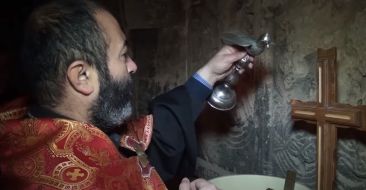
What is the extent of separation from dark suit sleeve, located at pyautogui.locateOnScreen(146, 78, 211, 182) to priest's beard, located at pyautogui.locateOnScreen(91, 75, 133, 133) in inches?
7.4

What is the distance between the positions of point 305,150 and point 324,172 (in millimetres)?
197

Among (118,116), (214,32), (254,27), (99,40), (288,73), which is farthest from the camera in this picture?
(214,32)

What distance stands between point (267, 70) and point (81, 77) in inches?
27.5

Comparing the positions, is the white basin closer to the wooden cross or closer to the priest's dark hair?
the wooden cross

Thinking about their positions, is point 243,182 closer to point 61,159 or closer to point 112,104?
point 112,104

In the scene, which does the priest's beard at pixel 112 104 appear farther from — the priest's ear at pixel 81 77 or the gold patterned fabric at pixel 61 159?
the gold patterned fabric at pixel 61 159

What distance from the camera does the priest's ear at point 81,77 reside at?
92 centimetres

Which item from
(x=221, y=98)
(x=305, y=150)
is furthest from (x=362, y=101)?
(x=221, y=98)

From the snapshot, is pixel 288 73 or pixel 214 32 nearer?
pixel 288 73

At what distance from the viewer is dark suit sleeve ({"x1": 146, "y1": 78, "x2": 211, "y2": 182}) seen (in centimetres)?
125

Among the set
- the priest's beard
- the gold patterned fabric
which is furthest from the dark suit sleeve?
the gold patterned fabric

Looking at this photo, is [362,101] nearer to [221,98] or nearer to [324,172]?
[324,172]

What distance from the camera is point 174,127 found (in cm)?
126

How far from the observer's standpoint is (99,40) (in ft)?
3.10
